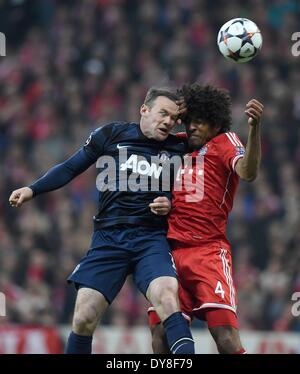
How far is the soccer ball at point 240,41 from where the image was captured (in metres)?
7.05

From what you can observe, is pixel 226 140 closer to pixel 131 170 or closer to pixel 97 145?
pixel 131 170

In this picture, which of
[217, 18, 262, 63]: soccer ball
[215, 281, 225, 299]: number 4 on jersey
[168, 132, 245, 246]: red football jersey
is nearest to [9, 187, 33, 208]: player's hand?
[168, 132, 245, 246]: red football jersey

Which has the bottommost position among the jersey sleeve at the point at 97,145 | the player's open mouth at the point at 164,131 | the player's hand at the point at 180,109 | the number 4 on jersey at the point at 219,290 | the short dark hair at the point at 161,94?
the number 4 on jersey at the point at 219,290

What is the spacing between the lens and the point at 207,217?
688cm

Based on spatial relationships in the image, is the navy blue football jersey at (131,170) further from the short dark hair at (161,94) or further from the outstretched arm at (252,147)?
the outstretched arm at (252,147)

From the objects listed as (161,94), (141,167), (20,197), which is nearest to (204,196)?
(141,167)

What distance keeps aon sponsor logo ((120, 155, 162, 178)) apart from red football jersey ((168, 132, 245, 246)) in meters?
0.19

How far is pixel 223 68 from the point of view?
13938mm

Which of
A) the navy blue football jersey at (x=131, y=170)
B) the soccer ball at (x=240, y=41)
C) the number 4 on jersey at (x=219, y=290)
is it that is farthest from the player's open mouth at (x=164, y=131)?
the number 4 on jersey at (x=219, y=290)

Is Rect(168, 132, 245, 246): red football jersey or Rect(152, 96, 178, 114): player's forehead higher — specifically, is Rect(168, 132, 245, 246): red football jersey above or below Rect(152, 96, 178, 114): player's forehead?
below

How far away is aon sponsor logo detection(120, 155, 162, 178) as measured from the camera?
6.91m

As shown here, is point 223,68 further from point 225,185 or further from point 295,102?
→ point 225,185

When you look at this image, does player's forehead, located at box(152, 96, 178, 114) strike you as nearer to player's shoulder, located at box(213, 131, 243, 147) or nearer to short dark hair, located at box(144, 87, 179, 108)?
short dark hair, located at box(144, 87, 179, 108)
